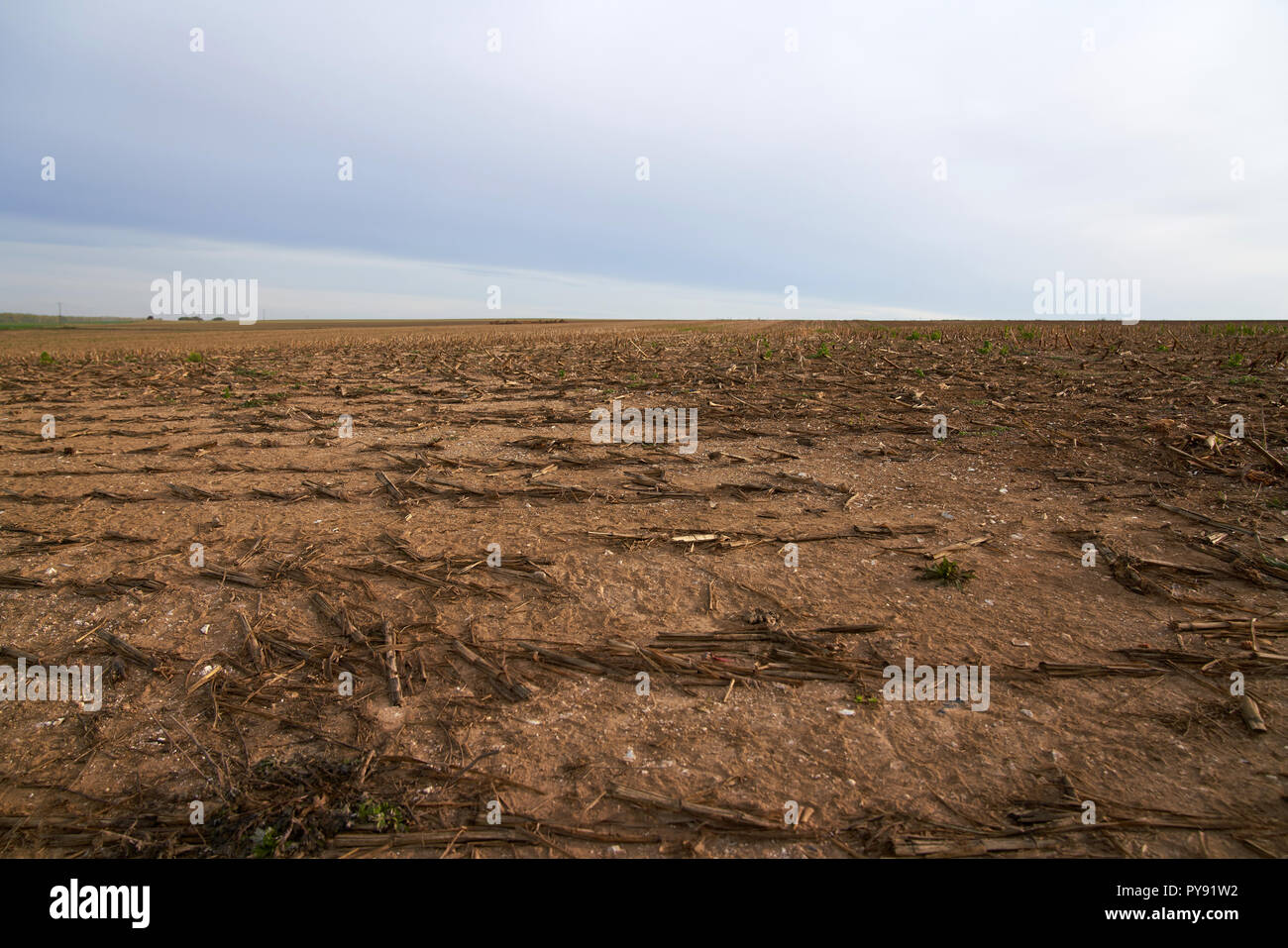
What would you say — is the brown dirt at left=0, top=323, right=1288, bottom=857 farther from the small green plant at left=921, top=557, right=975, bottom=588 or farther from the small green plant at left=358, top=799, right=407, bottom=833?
the small green plant at left=921, top=557, right=975, bottom=588

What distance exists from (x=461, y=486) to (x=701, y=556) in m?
3.35

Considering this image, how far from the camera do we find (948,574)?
5.30 m

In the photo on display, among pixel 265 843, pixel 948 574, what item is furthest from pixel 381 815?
pixel 948 574

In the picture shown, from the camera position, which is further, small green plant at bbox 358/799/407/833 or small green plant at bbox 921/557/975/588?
small green plant at bbox 921/557/975/588

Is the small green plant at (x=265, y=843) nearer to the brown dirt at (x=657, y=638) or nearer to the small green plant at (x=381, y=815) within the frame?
the brown dirt at (x=657, y=638)

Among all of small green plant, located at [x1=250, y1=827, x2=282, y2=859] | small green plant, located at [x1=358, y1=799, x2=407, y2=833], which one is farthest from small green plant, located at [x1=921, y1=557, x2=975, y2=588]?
small green plant, located at [x1=250, y1=827, x2=282, y2=859]

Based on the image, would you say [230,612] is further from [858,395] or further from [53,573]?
[858,395]

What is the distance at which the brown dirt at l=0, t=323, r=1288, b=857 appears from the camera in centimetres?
319

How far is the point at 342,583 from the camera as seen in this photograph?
547cm

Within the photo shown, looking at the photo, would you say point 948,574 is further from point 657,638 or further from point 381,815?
point 381,815

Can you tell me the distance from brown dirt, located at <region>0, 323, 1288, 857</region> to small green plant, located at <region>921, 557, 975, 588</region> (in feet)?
0.64

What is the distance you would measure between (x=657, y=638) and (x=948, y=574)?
248 cm

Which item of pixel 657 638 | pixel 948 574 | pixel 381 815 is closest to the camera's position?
pixel 381 815
